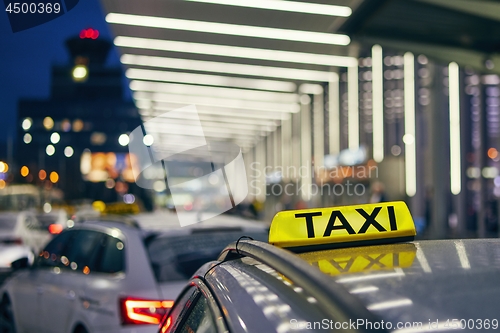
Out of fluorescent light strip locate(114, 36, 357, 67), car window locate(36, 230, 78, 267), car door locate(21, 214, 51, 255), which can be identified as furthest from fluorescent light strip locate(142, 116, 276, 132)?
car window locate(36, 230, 78, 267)

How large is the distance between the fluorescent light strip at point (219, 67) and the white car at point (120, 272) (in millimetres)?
17307

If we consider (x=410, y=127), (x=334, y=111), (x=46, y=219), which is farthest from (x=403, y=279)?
(x=334, y=111)

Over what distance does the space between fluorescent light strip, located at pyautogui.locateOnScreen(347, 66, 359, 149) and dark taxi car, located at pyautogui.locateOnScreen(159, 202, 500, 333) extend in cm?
2367

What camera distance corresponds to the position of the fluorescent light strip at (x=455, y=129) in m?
22.9

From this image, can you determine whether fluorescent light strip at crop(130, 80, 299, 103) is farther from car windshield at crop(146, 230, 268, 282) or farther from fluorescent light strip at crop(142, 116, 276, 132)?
car windshield at crop(146, 230, 268, 282)

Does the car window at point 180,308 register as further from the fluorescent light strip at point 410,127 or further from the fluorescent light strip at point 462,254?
the fluorescent light strip at point 410,127

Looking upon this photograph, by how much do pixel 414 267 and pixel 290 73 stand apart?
979 inches

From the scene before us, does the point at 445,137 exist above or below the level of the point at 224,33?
below

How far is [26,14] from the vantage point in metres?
9.75

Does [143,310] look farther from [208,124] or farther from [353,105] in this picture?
[208,124]

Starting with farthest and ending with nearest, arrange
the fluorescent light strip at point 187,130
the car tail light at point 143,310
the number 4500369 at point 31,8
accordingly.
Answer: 1. the fluorescent light strip at point 187,130
2. the number 4500369 at point 31,8
3. the car tail light at point 143,310

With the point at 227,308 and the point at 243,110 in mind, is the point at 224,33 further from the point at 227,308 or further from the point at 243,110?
the point at 227,308

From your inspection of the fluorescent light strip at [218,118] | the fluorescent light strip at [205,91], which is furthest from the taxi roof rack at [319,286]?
the fluorescent light strip at [218,118]

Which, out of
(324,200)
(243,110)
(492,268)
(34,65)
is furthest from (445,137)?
(492,268)
